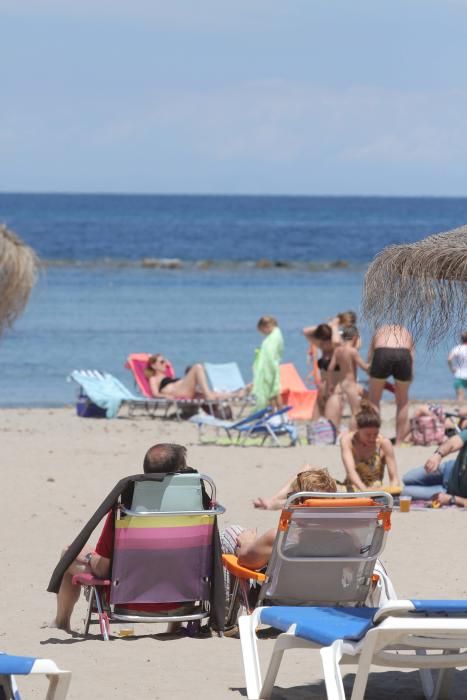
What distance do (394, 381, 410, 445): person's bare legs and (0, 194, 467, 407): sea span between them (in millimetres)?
745

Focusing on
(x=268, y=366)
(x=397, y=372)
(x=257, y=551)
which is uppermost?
(x=257, y=551)

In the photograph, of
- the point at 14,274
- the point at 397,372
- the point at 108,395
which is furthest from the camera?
the point at 108,395

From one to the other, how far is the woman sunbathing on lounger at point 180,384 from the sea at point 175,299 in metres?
2.39

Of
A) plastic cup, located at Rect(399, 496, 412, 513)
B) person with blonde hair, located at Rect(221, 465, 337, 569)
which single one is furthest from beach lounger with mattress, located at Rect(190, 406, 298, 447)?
person with blonde hair, located at Rect(221, 465, 337, 569)

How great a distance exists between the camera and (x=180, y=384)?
48.8ft

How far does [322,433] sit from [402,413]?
2.54 feet

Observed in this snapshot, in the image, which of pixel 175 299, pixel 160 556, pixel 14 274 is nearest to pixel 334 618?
pixel 160 556

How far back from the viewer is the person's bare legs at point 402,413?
1227 cm

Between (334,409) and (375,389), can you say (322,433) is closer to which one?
(334,409)

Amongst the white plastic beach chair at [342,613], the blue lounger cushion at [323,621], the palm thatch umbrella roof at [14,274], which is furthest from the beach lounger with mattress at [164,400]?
the blue lounger cushion at [323,621]

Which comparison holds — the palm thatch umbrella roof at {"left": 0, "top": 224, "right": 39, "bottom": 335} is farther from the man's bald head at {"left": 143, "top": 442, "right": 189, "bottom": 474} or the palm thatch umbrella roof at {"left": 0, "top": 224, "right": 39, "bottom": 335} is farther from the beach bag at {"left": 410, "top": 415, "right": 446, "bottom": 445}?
the beach bag at {"left": 410, "top": 415, "right": 446, "bottom": 445}

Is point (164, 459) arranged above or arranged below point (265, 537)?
above

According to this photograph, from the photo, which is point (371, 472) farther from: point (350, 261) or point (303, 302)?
point (350, 261)

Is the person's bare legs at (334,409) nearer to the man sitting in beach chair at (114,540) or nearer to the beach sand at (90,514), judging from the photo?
A: the beach sand at (90,514)
